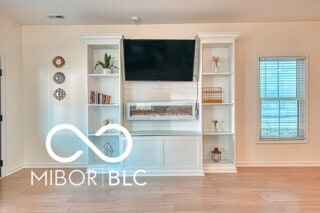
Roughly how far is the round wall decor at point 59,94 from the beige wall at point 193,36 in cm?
8

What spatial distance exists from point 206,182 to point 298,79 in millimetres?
2678

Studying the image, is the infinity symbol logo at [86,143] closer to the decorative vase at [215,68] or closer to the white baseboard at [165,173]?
the white baseboard at [165,173]

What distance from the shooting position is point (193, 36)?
5.71 metres

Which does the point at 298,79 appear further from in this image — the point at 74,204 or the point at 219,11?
the point at 74,204

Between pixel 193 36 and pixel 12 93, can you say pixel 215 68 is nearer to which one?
pixel 193 36

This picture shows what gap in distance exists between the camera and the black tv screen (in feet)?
18.0

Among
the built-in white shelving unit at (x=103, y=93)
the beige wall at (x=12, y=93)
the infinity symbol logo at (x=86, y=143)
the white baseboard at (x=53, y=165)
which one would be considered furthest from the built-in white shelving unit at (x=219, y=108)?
the beige wall at (x=12, y=93)

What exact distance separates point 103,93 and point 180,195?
8.39 feet

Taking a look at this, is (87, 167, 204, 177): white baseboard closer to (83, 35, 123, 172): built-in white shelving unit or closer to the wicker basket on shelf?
(83, 35, 123, 172): built-in white shelving unit

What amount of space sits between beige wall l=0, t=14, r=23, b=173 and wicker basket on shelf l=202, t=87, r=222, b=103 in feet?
11.0

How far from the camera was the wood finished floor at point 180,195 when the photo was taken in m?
3.57

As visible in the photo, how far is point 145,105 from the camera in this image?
5520 mm

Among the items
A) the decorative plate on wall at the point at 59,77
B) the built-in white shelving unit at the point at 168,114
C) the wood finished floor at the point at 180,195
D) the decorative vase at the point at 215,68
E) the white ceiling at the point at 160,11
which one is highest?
the white ceiling at the point at 160,11

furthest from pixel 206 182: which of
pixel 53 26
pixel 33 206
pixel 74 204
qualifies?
pixel 53 26
